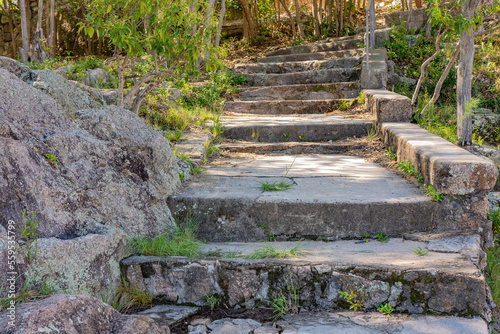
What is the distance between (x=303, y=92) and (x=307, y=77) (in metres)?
0.58

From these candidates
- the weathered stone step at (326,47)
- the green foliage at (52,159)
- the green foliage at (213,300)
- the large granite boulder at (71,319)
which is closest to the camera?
the large granite boulder at (71,319)

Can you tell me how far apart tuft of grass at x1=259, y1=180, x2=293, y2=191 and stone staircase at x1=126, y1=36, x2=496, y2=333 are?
63 millimetres

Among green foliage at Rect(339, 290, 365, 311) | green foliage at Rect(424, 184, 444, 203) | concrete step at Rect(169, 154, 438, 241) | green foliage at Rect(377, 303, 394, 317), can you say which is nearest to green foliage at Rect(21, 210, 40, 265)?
concrete step at Rect(169, 154, 438, 241)

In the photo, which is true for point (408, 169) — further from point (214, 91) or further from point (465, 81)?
point (214, 91)

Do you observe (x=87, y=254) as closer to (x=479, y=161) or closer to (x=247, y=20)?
(x=479, y=161)

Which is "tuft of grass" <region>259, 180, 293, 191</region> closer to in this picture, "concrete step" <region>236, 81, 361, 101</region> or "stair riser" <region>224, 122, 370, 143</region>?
"stair riser" <region>224, 122, 370, 143</region>

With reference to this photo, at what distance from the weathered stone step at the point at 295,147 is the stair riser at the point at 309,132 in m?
0.22

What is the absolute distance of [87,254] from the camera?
6.17ft

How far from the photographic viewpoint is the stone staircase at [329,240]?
1869mm

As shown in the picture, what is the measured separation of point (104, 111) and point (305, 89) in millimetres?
3635

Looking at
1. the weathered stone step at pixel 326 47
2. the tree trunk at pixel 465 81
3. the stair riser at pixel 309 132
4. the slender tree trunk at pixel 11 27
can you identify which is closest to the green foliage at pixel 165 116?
the stair riser at pixel 309 132

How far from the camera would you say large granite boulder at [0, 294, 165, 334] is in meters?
1.30

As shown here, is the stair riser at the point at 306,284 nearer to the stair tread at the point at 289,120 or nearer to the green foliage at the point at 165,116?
the green foliage at the point at 165,116

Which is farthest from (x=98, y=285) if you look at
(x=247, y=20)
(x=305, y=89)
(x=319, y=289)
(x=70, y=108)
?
(x=247, y=20)
